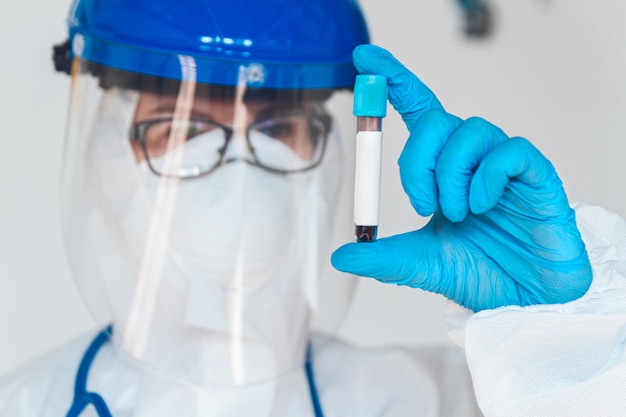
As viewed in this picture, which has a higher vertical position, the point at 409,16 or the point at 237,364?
the point at 409,16

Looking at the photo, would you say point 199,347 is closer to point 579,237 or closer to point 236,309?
point 236,309

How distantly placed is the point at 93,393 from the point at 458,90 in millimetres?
1113

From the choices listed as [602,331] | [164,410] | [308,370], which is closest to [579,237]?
[602,331]

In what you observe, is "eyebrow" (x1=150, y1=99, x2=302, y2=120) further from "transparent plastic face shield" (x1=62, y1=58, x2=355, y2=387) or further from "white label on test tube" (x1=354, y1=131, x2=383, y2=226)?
"white label on test tube" (x1=354, y1=131, x2=383, y2=226)

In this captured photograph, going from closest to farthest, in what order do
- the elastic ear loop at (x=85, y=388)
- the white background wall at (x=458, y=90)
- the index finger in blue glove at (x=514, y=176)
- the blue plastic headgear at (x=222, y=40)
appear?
the index finger in blue glove at (x=514, y=176) → the blue plastic headgear at (x=222, y=40) → the elastic ear loop at (x=85, y=388) → the white background wall at (x=458, y=90)

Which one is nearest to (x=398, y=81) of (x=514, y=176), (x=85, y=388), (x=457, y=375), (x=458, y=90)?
(x=514, y=176)

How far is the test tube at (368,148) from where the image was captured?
90 centimetres

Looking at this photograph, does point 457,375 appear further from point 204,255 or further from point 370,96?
point 370,96

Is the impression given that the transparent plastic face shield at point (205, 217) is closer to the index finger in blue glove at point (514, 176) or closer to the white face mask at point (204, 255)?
the white face mask at point (204, 255)

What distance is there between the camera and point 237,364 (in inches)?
47.5

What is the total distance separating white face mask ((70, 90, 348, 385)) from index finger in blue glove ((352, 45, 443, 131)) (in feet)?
0.84

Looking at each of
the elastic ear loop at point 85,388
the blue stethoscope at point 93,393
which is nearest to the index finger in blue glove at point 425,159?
the blue stethoscope at point 93,393

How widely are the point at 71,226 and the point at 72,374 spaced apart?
0.23 meters

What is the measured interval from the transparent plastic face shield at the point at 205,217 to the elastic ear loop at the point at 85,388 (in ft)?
0.18
